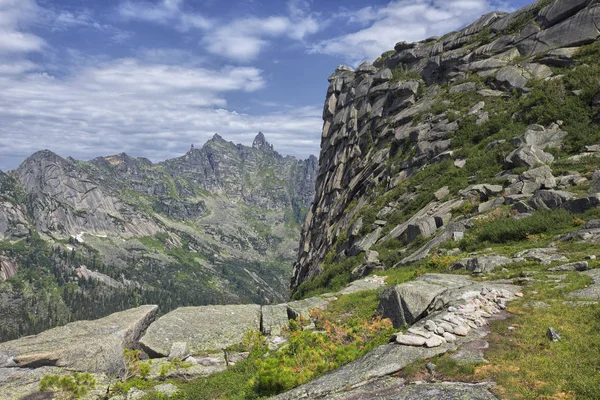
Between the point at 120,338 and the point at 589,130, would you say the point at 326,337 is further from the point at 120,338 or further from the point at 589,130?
Answer: the point at 589,130

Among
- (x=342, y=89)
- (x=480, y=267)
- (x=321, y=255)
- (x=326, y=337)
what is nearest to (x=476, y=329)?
(x=326, y=337)

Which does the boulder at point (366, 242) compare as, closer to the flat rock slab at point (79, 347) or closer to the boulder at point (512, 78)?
the flat rock slab at point (79, 347)

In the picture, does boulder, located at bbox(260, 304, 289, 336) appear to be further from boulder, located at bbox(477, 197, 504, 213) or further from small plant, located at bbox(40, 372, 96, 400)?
boulder, located at bbox(477, 197, 504, 213)

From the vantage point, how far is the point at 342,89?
85.9 meters

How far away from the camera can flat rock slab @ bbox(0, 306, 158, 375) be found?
15484 millimetres

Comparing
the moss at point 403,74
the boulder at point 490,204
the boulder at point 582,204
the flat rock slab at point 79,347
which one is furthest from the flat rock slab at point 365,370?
the moss at point 403,74

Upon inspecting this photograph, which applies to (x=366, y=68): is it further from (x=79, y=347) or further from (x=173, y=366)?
(x=79, y=347)

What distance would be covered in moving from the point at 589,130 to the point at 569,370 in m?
31.6

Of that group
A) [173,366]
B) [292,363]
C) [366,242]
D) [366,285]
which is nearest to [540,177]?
[366,285]

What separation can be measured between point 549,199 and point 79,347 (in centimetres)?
2875

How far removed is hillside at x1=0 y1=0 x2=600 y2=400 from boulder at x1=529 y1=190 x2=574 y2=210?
161mm

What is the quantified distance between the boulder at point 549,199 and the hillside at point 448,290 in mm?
161

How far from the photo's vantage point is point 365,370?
34.0ft

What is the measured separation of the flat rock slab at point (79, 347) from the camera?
50.8ft
